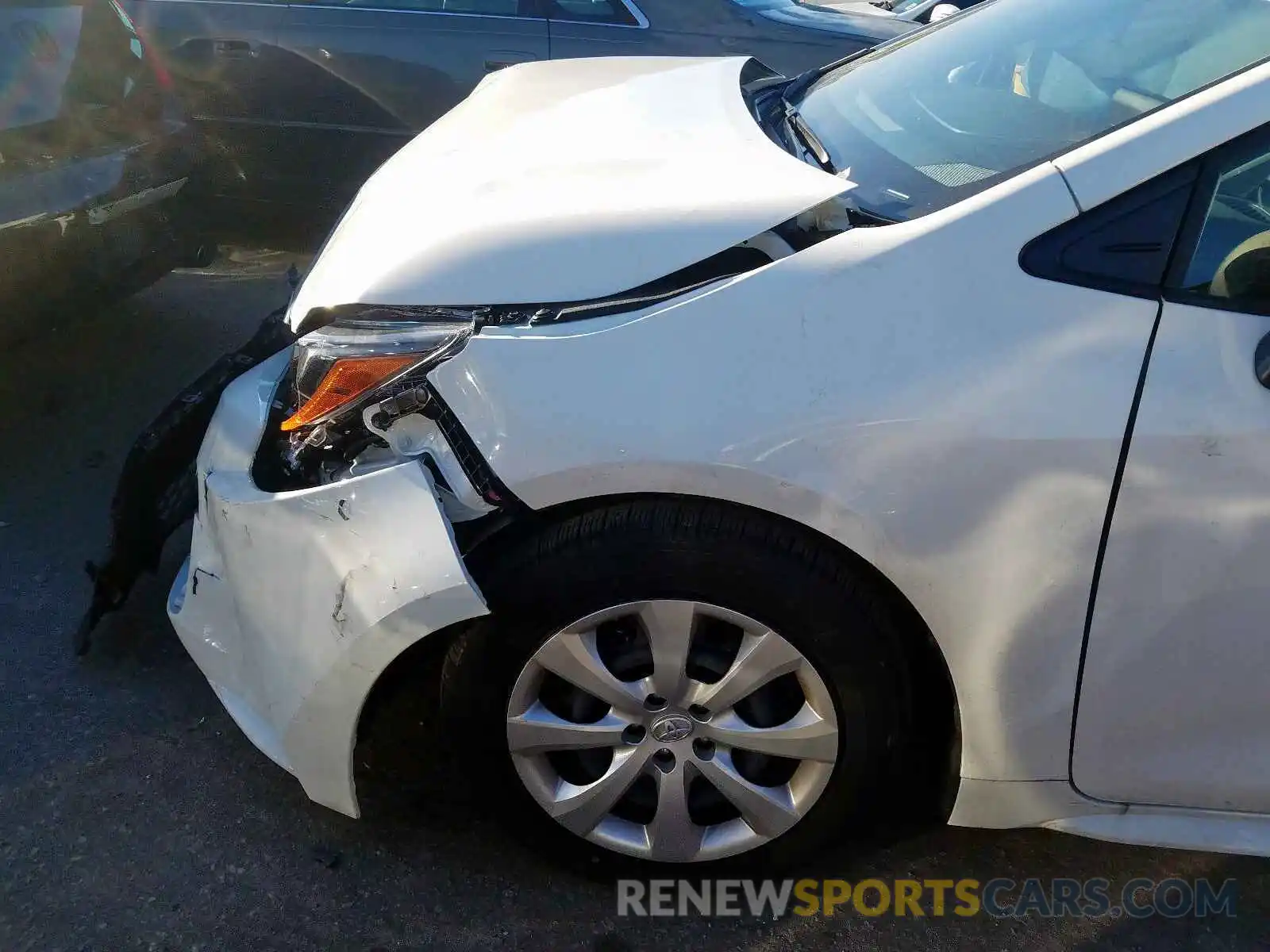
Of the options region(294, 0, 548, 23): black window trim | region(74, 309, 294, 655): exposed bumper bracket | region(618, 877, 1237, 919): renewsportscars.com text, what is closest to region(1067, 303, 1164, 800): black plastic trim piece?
region(618, 877, 1237, 919): renewsportscars.com text

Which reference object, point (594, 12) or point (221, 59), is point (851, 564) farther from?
point (221, 59)

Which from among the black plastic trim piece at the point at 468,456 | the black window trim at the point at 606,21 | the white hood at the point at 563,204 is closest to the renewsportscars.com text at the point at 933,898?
the black plastic trim piece at the point at 468,456

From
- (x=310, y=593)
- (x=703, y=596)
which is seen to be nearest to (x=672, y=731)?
(x=703, y=596)

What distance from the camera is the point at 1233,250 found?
167 cm

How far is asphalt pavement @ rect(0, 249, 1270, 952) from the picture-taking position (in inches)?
79.6

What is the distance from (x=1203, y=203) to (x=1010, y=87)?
73 cm

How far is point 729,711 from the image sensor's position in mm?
1906

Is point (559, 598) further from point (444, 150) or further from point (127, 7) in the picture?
point (127, 7)

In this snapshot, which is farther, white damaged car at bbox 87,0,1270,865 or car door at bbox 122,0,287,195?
car door at bbox 122,0,287,195

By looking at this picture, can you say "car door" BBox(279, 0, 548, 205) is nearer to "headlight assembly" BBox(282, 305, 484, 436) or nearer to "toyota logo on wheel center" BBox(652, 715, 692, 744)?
"headlight assembly" BBox(282, 305, 484, 436)

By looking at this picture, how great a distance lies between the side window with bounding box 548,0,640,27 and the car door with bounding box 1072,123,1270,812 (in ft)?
11.5

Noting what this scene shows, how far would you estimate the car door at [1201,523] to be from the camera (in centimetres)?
162

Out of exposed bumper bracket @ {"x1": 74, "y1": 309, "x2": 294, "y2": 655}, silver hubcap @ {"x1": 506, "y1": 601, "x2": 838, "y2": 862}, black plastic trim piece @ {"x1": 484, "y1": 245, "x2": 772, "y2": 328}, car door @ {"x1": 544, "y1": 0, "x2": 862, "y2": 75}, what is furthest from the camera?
car door @ {"x1": 544, "y1": 0, "x2": 862, "y2": 75}

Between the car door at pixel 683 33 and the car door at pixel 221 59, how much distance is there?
49.8 inches
